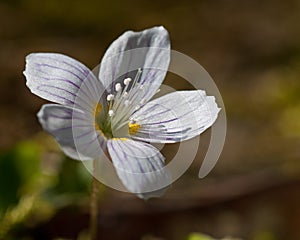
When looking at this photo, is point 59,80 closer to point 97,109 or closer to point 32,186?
point 97,109

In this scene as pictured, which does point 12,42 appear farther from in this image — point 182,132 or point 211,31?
point 182,132

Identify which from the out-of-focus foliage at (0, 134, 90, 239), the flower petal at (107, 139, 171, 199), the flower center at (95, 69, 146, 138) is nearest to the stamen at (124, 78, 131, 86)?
the flower center at (95, 69, 146, 138)

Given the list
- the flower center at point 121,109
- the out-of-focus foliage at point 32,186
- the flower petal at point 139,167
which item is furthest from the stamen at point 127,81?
the out-of-focus foliage at point 32,186

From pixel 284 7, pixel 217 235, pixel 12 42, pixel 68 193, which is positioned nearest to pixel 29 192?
pixel 68 193

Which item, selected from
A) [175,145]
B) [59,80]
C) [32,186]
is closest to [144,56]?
[59,80]

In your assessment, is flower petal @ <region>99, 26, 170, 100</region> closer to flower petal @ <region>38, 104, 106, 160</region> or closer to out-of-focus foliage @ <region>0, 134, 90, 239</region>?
flower petal @ <region>38, 104, 106, 160</region>
